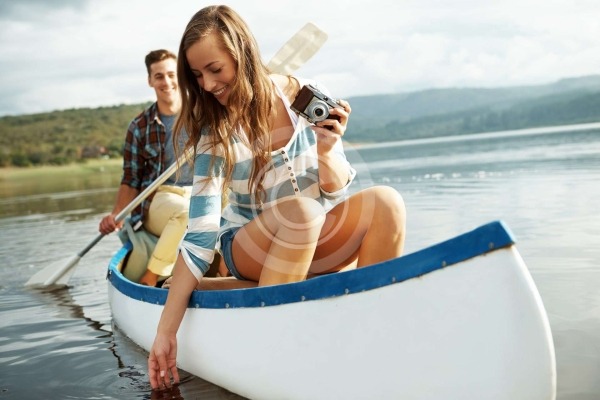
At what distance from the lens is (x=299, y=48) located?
493 centimetres

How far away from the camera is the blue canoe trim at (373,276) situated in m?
2.23

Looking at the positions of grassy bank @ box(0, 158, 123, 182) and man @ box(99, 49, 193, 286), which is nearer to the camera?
man @ box(99, 49, 193, 286)

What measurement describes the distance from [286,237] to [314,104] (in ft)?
1.76

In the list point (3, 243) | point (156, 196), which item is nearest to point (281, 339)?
point (156, 196)

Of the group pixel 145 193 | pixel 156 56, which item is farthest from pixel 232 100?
pixel 156 56

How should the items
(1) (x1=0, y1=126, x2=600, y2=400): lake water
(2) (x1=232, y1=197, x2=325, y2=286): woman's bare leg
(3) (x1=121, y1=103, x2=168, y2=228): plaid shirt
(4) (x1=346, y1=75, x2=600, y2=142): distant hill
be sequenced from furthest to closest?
(4) (x1=346, y1=75, x2=600, y2=142): distant hill → (3) (x1=121, y1=103, x2=168, y2=228): plaid shirt → (1) (x1=0, y1=126, x2=600, y2=400): lake water → (2) (x1=232, y1=197, x2=325, y2=286): woman's bare leg

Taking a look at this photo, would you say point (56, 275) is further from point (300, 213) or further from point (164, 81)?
point (300, 213)

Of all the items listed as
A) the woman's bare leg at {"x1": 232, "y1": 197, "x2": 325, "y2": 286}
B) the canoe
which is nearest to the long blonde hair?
the woman's bare leg at {"x1": 232, "y1": 197, "x2": 325, "y2": 286}

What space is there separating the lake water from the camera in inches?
12.2

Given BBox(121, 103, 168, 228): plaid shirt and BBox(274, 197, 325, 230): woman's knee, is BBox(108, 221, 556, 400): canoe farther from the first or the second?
BBox(121, 103, 168, 228): plaid shirt

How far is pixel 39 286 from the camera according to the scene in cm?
706

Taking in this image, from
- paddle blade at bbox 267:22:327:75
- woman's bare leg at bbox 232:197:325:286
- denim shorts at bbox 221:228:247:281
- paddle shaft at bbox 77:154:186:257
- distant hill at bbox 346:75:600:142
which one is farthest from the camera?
Answer: distant hill at bbox 346:75:600:142

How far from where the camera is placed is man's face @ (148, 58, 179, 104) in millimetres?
5980

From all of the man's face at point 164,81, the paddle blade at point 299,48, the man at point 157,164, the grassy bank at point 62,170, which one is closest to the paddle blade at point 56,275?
the man at point 157,164
